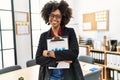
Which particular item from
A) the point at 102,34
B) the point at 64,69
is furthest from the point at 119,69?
the point at 64,69

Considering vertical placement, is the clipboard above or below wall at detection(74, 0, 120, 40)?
below

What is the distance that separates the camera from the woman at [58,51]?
1141 mm

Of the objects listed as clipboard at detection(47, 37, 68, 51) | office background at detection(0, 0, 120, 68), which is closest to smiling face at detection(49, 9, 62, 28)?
clipboard at detection(47, 37, 68, 51)

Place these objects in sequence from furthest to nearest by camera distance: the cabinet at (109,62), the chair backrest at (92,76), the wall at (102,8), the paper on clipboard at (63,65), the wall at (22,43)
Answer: the wall at (22,43) → the wall at (102,8) → the cabinet at (109,62) → the chair backrest at (92,76) → the paper on clipboard at (63,65)

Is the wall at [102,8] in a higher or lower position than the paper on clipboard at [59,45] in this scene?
higher

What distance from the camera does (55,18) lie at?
45.1 inches

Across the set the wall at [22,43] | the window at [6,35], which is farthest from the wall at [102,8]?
the window at [6,35]

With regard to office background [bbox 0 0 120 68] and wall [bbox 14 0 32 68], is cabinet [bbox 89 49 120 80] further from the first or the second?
wall [bbox 14 0 32 68]

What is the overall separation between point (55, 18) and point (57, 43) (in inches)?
8.4

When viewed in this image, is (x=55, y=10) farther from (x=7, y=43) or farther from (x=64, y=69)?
(x=7, y=43)

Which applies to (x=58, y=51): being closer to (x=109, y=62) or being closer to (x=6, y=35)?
(x=109, y=62)

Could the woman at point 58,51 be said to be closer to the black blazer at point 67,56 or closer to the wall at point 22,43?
the black blazer at point 67,56

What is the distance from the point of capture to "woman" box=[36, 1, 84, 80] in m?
1.14

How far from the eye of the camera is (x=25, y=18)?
148 inches
